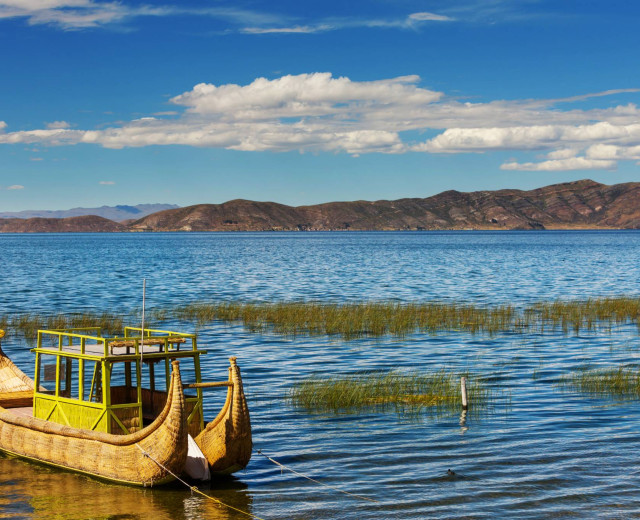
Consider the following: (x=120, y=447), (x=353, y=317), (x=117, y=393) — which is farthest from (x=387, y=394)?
(x=353, y=317)

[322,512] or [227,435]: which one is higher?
[227,435]

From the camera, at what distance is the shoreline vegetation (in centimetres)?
4184

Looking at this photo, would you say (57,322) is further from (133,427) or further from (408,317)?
(133,427)

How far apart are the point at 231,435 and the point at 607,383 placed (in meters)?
15.5

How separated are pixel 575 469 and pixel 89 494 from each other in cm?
1092

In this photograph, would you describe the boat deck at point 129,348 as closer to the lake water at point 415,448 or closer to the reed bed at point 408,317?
the lake water at point 415,448

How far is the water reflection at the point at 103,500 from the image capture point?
628 inches

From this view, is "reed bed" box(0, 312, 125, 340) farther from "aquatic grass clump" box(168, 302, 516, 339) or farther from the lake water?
"aquatic grass clump" box(168, 302, 516, 339)

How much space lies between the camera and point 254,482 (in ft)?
59.0

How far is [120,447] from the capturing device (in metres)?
17.1

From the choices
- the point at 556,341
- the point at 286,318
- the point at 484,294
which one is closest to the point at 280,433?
the point at 556,341

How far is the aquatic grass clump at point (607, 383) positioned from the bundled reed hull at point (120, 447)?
1565 cm

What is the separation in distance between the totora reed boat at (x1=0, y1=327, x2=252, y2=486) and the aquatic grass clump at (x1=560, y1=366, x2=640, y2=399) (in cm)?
1415

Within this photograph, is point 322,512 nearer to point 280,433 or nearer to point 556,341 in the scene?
point 280,433
